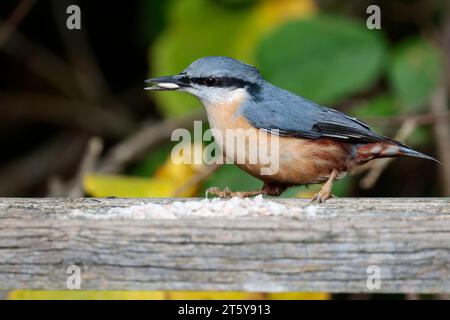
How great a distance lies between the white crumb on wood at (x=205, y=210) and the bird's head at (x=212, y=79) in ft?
2.49

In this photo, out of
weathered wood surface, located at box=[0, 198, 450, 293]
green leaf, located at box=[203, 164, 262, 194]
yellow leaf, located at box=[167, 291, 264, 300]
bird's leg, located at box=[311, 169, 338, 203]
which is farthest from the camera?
green leaf, located at box=[203, 164, 262, 194]

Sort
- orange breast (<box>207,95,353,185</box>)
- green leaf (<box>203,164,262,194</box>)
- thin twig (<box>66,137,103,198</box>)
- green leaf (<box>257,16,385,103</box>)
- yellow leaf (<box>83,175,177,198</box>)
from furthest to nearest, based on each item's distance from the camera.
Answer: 1. green leaf (<box>257,16,385,103</box>)
2. green leaf (<box>203,164,262,194</box>)
3. thin twig (<box>66,137,103,198</box>)
4. yellow leaf (<box>83,175,177,198</box>)
5. orange breast (<box>207,95,353,185</box>)

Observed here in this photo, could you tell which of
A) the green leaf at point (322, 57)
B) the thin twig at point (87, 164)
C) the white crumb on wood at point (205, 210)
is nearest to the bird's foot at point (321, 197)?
the white crumb on wood at point (205, 210)

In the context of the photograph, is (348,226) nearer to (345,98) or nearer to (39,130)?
(345,98)

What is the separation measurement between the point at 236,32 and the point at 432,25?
1.40m

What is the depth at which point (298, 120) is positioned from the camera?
3252mm

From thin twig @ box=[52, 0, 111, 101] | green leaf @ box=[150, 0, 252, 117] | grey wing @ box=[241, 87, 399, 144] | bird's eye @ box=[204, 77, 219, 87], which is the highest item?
thin twig @ box=[52, 0, 111, 101]

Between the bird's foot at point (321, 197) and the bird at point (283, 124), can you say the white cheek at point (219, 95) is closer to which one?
the bird at point (283, 124)

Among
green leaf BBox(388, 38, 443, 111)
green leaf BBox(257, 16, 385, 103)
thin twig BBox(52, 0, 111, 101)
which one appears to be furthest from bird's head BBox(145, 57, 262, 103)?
thin twig BBox(52, 0, 111, 101)

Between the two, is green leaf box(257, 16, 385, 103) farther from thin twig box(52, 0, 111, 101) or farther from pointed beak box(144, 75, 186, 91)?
thin twig box(52, 0, 111, 101)

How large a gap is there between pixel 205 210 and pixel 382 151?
1.17 metres

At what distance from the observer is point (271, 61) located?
4777mm

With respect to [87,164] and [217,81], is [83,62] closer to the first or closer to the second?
[87,164]

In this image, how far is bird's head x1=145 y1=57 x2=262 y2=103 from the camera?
125 inches
